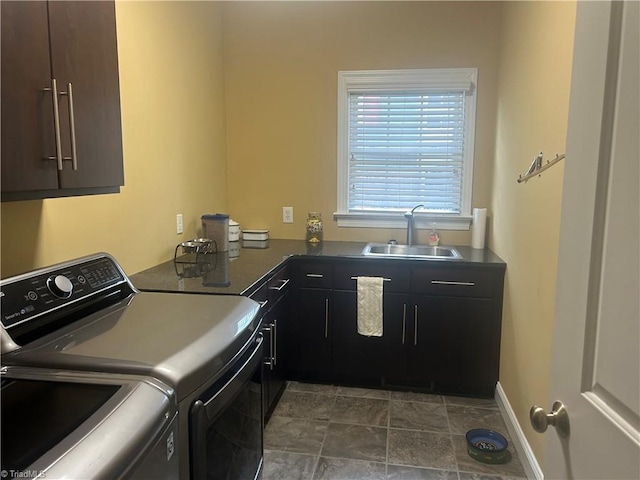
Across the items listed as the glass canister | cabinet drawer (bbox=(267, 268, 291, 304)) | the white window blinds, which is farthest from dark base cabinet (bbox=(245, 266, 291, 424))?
the white window blinds

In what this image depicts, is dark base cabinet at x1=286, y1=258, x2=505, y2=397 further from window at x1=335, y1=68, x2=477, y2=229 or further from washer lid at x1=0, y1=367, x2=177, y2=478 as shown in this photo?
washer lid at x1=0, y1=367, x2=177, y2=478

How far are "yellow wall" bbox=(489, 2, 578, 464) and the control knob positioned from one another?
69.3 inches

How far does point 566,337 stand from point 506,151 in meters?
2.21

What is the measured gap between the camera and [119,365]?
1.08 metres

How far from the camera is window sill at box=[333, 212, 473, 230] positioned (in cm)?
337

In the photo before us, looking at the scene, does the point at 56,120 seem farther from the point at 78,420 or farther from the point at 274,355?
the point at 274,355

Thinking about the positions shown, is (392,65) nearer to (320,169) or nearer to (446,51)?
(446,51)

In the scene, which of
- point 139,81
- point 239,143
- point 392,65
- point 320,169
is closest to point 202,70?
point 239,143

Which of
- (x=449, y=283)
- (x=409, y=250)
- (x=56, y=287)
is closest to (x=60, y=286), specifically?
(x=56, y=287)

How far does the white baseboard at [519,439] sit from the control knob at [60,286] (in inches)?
78.9

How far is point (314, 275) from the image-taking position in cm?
300

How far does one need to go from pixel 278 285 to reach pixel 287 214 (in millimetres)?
997

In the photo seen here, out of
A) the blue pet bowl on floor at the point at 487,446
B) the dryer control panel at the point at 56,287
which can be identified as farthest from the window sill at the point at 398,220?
the dryer control panel at the point at 56,287

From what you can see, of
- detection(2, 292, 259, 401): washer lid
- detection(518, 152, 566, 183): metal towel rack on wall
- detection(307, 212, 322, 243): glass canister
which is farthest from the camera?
detection(307, 212, 322, 243): glass canister
